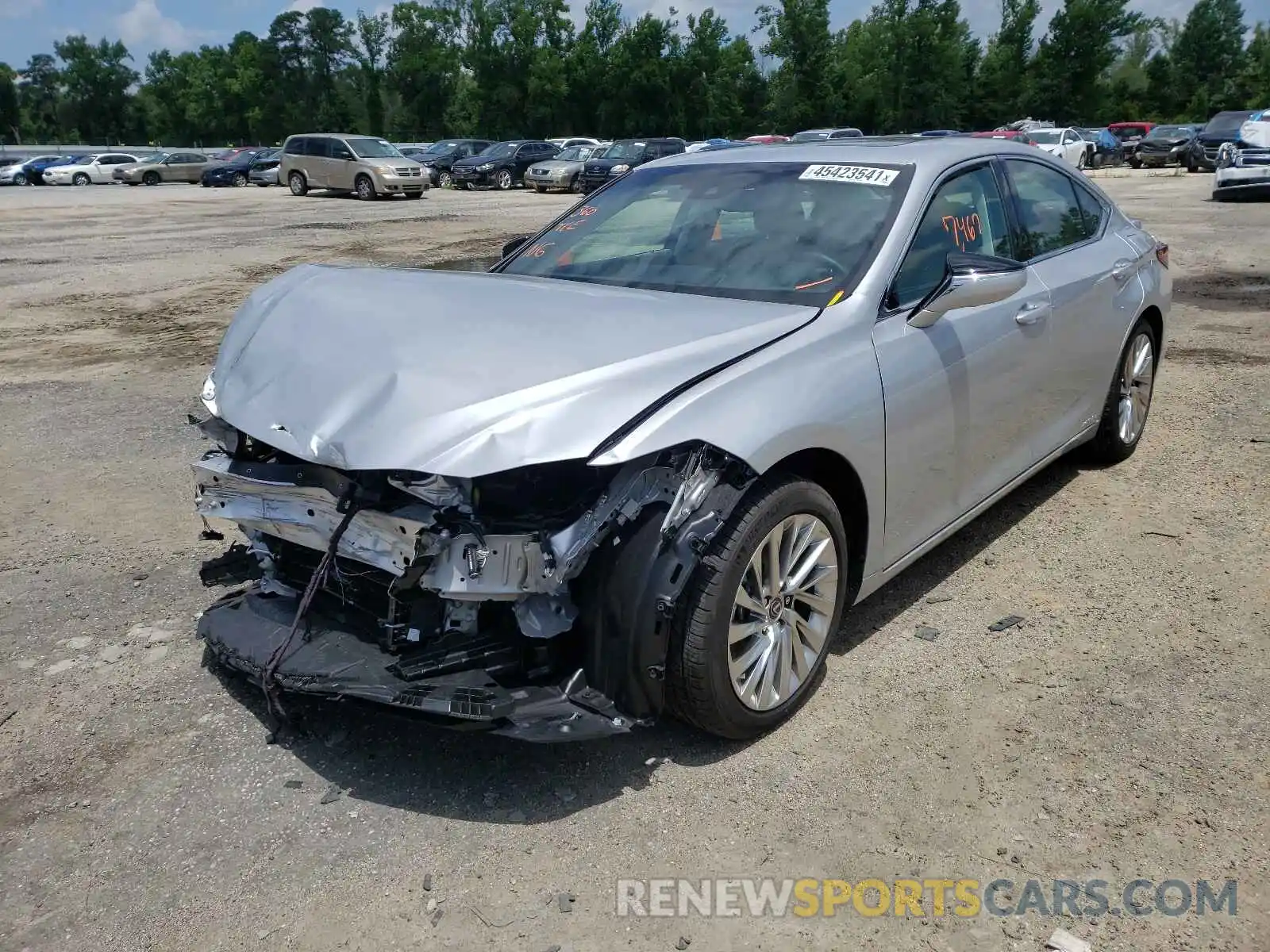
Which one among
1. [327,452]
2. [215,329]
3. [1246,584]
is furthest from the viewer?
[215,329]

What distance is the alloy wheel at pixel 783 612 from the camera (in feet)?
9.83

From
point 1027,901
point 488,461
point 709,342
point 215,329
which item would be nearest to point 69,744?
point 488,461

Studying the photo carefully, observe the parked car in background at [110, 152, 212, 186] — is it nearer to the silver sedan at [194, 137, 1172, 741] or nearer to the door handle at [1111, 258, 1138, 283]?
the door handle at [1111, 258, 1138, 283]

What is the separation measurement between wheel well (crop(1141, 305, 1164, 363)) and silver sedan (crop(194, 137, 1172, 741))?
5.00ft

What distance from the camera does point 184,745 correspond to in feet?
10.5

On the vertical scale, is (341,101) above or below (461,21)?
below

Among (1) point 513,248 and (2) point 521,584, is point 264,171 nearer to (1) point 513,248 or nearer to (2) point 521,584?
(1) point 513,248

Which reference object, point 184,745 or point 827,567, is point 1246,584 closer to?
point 827,567

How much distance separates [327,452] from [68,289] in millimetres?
12040

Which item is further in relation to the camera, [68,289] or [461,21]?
[461,21]

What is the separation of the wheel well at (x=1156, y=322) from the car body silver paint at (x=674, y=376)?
1.21 meters

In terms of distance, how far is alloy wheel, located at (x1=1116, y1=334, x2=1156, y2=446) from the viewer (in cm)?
523

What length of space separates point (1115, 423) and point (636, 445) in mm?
3561

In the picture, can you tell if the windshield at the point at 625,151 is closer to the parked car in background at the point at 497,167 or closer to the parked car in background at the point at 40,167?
the parked car in background at the point at 497,167
